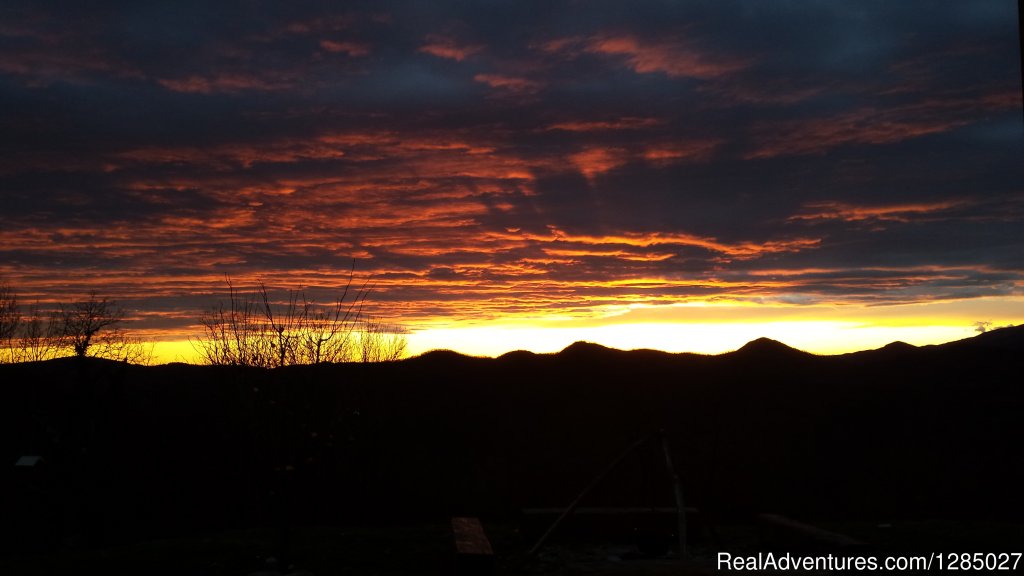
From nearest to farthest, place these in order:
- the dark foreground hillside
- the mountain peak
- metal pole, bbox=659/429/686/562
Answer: metal pole, bbox=659/429/686/562 → the dark foreground hillside → the mountain peak

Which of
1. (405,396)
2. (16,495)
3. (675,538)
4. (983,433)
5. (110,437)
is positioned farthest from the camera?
(405,396)

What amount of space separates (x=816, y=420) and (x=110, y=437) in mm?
30476

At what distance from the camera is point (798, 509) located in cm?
3073

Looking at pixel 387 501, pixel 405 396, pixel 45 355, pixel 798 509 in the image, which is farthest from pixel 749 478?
pixel 45 355

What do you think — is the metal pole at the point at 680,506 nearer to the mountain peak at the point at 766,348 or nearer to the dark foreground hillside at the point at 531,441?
the dark foreground hillside at the point at 531,441

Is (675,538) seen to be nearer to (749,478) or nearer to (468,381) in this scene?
(749,478)

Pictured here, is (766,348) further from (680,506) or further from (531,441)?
(680,506)

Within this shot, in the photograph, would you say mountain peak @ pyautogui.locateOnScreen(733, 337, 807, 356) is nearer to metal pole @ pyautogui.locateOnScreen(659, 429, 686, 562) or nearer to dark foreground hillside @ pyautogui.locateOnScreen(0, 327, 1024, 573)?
dark foreground hillside @ pyautogui.locateOnScreen(0, 327, 1024, 573)

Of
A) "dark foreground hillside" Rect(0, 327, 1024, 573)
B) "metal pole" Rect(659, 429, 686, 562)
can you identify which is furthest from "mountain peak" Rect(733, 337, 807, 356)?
"metal pole" Rect(659, 429, 686, 562)

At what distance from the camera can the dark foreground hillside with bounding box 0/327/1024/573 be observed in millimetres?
27156

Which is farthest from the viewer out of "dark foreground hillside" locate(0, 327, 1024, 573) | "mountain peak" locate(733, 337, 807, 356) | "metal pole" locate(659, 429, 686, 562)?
"mountain peak" locate(733, 337, 807, 356)

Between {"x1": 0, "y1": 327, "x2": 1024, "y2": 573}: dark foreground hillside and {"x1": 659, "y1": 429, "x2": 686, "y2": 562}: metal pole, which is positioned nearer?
{"x1": 659, "y1": 429, "x2": 686, "y2": 562}: metal pole

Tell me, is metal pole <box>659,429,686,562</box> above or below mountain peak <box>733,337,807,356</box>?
below

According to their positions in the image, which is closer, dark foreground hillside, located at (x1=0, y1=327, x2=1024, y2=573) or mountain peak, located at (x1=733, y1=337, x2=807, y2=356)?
dark foreground hillside, located at (x1=0, y1=327, x2=1024, y2=573)
